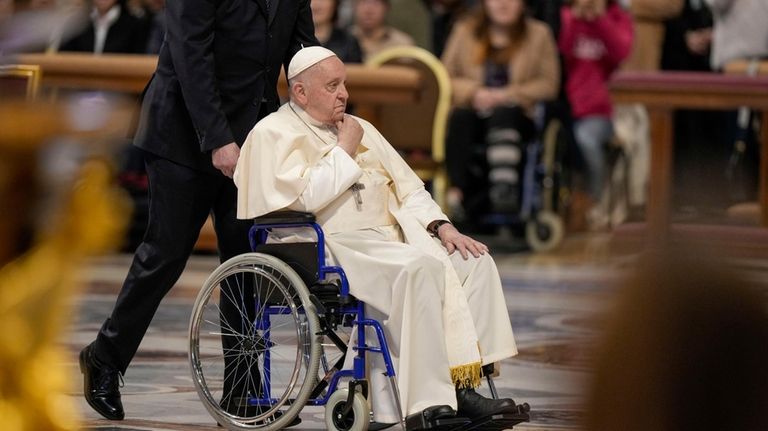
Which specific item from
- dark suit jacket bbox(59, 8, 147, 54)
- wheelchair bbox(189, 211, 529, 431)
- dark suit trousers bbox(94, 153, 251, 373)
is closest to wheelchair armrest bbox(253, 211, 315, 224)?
wheelchair bbox(189, 211, 529, 431)

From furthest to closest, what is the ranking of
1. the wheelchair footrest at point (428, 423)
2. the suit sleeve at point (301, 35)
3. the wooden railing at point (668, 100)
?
the wooden railing at point (668, 100) → the suit sleeve at point (301, 35) → the wheelchair footrest at point (428, 423)

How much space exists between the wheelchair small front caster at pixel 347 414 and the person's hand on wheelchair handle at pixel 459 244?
0.55 m

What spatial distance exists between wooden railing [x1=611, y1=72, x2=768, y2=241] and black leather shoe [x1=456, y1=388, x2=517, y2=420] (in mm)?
3920

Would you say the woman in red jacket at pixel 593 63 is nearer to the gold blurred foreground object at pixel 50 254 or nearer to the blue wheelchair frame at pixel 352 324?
the blue wheelchair frame at pixel 352 324

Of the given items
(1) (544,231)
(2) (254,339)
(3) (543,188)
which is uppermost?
(2) (254,339)

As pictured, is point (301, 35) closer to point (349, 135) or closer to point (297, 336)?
point (349, 135)

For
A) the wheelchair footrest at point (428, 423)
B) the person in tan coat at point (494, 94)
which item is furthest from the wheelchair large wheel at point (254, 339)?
the person in tan coat at point (494, 94)

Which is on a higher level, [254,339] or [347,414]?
[254,339]

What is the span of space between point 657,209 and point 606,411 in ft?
23.9

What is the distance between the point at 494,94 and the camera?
11.7 m

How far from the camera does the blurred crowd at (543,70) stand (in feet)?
36.8

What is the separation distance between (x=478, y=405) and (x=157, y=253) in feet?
3.99

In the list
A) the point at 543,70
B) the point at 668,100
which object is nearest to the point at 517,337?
the point at 668,100

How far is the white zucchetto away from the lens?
16.5 feet
